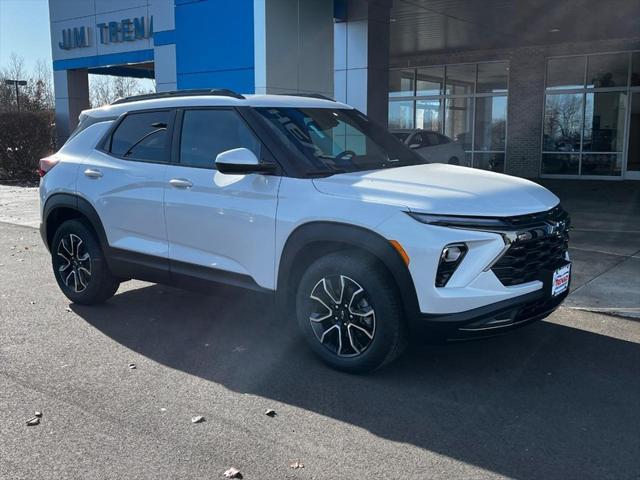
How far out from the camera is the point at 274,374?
4473 mm

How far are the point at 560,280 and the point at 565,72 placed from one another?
16674 mm

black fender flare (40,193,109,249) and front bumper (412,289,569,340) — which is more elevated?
black fender flare (40,193,109,249)

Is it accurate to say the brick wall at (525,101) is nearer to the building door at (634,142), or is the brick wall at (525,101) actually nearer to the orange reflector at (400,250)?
the building door at (634,142)

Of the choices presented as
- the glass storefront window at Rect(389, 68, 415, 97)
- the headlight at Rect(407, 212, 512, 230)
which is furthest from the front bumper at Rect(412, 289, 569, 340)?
the glass storefront window at Rect(389, 68, 415, 97)

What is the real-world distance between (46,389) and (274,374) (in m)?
1.48

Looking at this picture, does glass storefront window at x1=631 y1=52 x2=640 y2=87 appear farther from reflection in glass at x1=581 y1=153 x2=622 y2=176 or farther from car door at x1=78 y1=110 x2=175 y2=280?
car door at x1=78 y1=110 x2=175 y2=280

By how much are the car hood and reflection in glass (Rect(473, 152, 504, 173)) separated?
54.9ft

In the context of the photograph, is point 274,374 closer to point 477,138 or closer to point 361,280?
point 361,280

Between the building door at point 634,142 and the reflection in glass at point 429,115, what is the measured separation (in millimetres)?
5912

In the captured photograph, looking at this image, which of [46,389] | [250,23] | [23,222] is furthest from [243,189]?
[23,222]

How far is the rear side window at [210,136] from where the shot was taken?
492 centimetres

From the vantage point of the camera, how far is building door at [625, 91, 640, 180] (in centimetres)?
1834

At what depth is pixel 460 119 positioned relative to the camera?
21.5 meters

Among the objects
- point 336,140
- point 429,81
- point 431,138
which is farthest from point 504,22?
point 336,140
